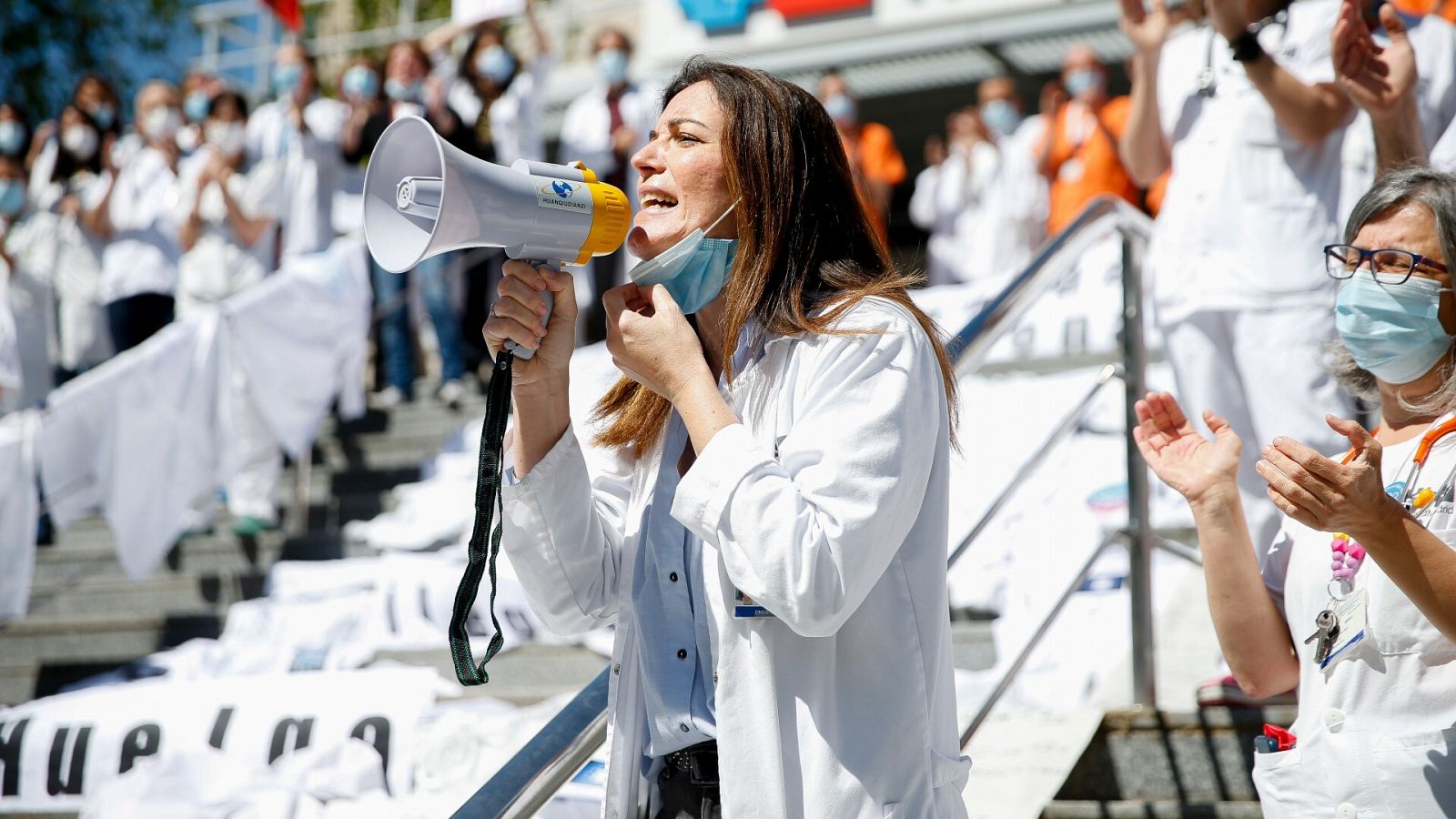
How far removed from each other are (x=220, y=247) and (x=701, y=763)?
6538 mm

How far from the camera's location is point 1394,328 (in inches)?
87.2

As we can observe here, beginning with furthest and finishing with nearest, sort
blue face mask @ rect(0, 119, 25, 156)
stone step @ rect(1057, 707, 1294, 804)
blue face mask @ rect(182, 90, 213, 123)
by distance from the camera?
blue face mask @ rect(182, 90, 213, 123), blue face mask @ rect(0, 119, 25, 156), stone step @ rect(1057, 707, 1294, 804)

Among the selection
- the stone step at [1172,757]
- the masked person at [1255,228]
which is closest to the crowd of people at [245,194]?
the masked person at [1255,228]

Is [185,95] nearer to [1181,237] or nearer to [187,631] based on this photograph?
[187,631]

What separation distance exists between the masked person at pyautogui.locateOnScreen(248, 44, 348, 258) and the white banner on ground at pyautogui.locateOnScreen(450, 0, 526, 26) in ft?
2.99

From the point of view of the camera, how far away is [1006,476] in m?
5.20

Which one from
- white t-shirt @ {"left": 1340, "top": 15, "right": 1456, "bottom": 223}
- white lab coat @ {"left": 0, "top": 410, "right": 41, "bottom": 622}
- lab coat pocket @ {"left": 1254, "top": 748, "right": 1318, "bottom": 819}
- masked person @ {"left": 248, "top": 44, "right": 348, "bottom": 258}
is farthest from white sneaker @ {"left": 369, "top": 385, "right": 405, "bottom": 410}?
lab coat pocket @ {"left": 1254, "top": 748, "right": 1318, "bottom": 819}

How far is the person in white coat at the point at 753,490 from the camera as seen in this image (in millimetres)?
1703

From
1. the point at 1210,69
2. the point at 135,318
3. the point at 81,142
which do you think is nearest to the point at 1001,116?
the point at 135,318

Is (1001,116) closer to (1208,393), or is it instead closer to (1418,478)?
(1208,393)

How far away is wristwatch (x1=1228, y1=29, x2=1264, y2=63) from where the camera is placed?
132 inches

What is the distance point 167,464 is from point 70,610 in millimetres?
1068

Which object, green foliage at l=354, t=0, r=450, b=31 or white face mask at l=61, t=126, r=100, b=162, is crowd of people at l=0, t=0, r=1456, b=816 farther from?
green foliage at l=354, t=0, r=450, b=31

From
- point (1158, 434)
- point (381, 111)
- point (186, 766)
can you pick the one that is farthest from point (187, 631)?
point (1158, 434)
